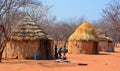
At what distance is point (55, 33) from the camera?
209ft

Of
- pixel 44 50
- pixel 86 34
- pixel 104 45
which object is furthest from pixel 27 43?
pixel 104 45

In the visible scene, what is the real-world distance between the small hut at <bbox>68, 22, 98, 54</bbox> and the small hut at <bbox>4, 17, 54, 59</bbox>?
9893 mm

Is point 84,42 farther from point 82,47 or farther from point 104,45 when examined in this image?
point 104,45

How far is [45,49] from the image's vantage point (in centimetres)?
2470

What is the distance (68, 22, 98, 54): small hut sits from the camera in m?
34.1

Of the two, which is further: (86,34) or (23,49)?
(86,34)

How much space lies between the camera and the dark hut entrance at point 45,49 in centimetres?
2423

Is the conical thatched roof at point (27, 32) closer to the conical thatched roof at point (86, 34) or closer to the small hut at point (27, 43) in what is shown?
the small hut at point (27, 43)

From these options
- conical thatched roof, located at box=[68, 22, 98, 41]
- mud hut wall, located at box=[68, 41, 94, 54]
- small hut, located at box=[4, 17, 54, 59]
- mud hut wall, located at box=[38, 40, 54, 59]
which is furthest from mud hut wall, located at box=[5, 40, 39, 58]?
conical thatched roof, located at box=[68, 22, 98, 41]

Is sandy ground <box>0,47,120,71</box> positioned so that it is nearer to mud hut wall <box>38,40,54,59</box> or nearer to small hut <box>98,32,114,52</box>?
mud hut wall <box>38,40,54,59</box>

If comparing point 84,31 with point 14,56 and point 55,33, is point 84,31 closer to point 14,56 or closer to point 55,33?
point 14,56

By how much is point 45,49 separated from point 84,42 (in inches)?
396

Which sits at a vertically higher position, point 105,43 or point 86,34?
point 86,34

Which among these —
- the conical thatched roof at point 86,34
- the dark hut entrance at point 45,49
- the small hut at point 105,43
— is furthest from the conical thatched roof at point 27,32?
the small hut at point 105,43
